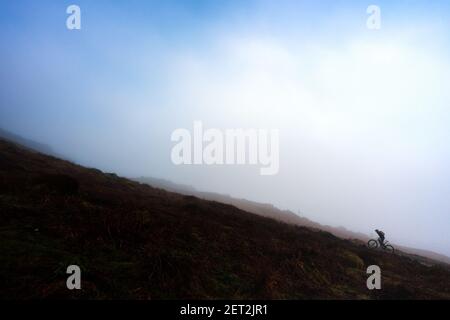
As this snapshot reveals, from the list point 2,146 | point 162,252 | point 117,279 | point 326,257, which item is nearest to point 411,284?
point 326,257

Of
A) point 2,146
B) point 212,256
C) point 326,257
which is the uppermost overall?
point 2,146

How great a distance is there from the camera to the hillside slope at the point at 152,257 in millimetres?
7297

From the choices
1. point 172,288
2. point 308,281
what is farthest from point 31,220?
point 308,281

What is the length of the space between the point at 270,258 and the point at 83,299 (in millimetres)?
7051

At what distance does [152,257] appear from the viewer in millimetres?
8750

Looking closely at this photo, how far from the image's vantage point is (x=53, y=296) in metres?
6.38

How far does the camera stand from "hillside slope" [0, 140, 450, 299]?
7297 mm

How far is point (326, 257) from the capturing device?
1369 cm

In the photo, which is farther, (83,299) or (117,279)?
(117,279)

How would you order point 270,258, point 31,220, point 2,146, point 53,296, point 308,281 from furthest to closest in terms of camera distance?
point 2,146
point 270,258
point 308,281
point 31,220
point 53,296

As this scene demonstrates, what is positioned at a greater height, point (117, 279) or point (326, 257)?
point (117, 279)
